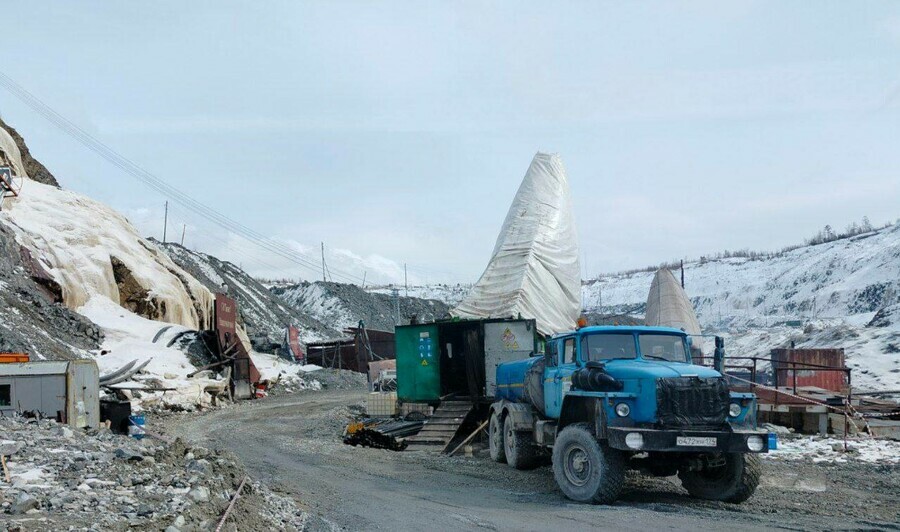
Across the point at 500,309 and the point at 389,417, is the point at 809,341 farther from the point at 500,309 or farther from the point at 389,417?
the point at 389,417

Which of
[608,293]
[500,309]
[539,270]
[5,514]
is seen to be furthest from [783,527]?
[608,293]

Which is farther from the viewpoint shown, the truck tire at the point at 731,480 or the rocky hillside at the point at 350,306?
the rocky hillside at the point at 350,306

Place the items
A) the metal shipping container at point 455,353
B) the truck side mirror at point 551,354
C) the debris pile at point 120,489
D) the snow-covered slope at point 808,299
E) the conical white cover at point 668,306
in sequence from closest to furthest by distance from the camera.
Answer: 1. the debris pile at point 120,489
2. the truck side mirror at point 551,354
3. the metal shipping container at point 455,353
4. the conical white cover at point 668,306
5. the snow-covered slope at point 808,299

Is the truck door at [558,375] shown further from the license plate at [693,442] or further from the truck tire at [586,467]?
the license plate at [693,442]

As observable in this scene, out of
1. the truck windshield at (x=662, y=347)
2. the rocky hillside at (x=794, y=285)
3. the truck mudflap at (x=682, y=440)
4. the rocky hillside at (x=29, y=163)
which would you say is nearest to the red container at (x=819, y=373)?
the truck windshield at (x=662, y=347)

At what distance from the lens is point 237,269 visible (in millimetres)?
75312

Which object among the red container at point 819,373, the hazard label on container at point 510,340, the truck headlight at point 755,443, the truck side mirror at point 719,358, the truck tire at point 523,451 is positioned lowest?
the truck tire at point 523,451

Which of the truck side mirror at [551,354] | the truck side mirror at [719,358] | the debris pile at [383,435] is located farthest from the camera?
the debris pile at [383,435]

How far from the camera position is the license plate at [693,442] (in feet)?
33.4

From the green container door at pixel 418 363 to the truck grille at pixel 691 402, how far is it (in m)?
10.4

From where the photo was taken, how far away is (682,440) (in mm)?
10180

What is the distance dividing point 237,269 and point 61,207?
121 feet

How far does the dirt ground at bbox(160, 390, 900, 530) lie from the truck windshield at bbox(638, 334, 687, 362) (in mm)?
1966

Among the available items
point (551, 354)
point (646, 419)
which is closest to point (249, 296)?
point (551, 354)
